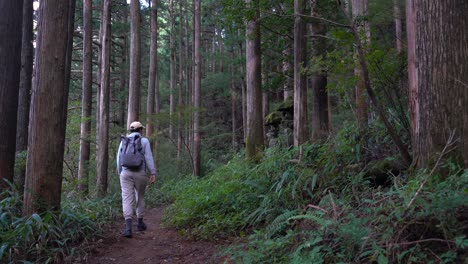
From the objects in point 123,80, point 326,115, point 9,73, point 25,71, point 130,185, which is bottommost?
point 130,185

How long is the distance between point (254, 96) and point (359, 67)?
4.05 m

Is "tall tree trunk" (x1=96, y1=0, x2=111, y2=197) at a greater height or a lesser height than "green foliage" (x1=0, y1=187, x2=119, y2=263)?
greater

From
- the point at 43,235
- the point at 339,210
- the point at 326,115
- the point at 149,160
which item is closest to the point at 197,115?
the point at 326,115

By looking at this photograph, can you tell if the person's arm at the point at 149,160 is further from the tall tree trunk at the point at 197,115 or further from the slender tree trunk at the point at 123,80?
the slender tree trunk at the point at 123,80

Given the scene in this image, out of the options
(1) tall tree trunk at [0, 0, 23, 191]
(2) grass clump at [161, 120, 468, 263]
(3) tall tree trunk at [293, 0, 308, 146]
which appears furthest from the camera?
(3) tall tree trunk at [293, 0, 308, 146]

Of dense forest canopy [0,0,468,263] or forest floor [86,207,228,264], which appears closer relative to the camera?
dense forest canopy [0,0,468,263]

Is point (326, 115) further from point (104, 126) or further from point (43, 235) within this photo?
point (104, 126)

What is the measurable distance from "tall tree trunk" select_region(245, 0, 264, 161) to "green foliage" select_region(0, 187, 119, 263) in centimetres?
446

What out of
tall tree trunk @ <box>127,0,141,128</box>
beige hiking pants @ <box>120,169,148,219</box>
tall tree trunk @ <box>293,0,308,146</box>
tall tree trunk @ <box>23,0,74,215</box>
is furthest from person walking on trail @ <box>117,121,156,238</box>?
tall tree trunk @ <box>127,0,141,128</box>

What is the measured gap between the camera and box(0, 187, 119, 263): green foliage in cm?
485

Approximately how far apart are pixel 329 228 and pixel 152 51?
15084 millimetres

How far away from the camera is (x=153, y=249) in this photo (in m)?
5.90

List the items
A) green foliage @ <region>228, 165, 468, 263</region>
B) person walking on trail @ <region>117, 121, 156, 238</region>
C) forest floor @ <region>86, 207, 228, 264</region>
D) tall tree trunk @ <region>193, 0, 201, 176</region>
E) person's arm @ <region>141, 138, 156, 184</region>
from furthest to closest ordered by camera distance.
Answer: tall tree trunk @ <region>193, 0, 201, 176</region>, person's arm @ <region>141, 138, 156, 184</region>, person walking on trail @ <region>117, 121, 156, 238</region>, forest floor @ <region>86, 207, 228, 264</region>, green foliage @ <region>228, 165, 468, 263</region>

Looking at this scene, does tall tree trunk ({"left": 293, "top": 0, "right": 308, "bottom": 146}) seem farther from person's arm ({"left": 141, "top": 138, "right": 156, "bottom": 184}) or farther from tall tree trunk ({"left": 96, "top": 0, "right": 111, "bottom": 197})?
tall tree trunk ({"left": 96, "top": 0, "right": 111, "bottom": 197})
